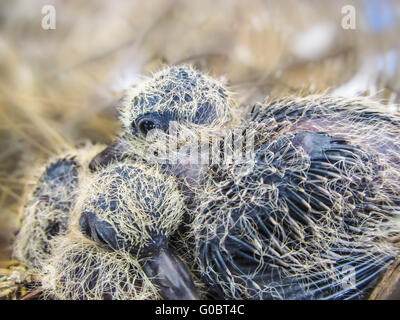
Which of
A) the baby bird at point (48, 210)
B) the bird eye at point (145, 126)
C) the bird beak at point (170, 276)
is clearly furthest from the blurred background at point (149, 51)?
the bird beak at point (170, 276)

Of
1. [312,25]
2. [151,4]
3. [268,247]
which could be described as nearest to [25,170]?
[151,4]

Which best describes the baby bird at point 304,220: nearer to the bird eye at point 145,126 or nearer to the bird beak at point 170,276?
the bird beak at point 170,276

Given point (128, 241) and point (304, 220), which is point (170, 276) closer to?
point (128, 241)

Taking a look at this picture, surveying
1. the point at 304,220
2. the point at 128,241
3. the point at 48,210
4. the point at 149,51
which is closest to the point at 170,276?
the point at 128,241

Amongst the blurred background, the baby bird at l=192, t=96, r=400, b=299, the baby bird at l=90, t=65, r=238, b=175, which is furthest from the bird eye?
the blurred background

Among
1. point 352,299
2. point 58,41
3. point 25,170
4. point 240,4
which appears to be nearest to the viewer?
point 352,299

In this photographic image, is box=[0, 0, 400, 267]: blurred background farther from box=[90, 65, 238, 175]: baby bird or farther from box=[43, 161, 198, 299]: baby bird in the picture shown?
box=[43, 161, 198, 299]: baby bird
